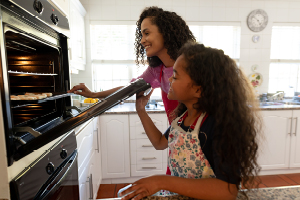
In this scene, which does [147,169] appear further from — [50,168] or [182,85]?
[182,85]

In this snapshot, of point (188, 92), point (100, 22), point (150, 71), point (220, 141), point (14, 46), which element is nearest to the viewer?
point (220, 141)

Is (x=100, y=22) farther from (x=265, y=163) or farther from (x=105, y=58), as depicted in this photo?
(x=265, y=163)

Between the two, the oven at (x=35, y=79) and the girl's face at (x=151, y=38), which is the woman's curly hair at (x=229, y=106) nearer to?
the oven at (x=35, y=79)

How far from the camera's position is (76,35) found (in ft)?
7.45

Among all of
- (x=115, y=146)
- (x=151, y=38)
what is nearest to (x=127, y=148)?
(x=115, y=146)

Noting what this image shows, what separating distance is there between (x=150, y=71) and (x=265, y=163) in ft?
6.91

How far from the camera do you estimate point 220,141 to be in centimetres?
52

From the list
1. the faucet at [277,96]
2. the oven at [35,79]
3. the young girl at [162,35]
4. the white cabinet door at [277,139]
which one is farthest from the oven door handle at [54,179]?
the faucet at [277,96]

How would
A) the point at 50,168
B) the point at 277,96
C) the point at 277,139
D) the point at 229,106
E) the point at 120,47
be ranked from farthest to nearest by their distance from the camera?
1. the point at 277,96
2. the point at 120,47
3. the point at 277,139
4. the point at 50,168
5. the point at 229,106

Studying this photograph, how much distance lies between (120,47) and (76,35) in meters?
0.75

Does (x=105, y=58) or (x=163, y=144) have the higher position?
(x=105, y=58)

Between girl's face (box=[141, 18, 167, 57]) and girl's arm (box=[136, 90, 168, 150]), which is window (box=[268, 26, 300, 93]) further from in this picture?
girl's arm (box=[136, 90, 168, 150])

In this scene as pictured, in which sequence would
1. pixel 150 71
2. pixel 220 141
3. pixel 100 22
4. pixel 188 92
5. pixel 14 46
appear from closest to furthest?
pixel 220 141, pixel 188 92, pixel 14 46, pixel 150 71, pixel 100 22

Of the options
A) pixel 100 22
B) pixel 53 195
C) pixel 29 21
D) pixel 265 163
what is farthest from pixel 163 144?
pixel 100 22
